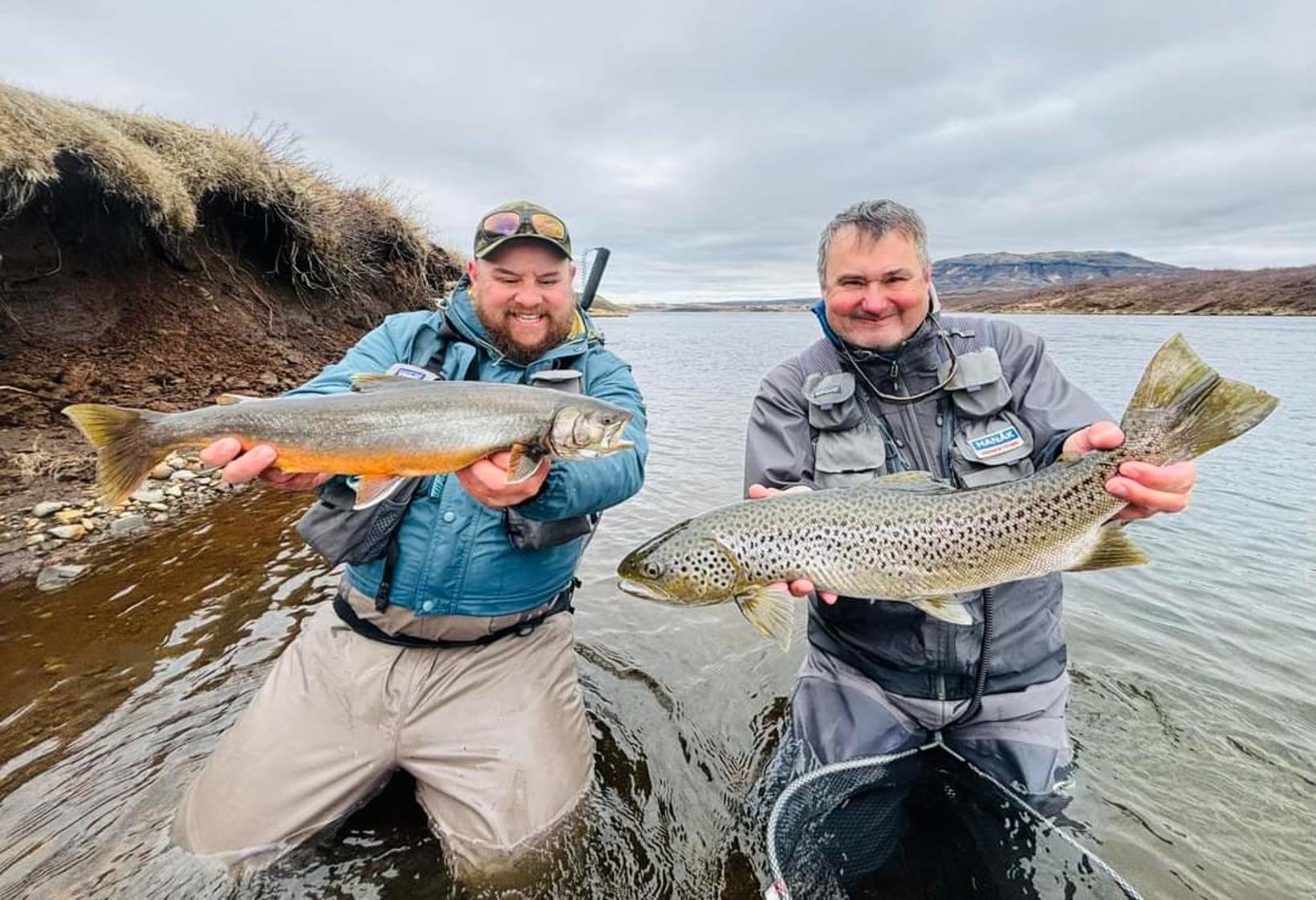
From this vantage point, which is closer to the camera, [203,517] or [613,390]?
[613,390]

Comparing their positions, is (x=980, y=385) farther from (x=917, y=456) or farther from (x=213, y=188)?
(x=213, y=188)

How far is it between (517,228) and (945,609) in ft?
10.2

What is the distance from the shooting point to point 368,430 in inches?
115

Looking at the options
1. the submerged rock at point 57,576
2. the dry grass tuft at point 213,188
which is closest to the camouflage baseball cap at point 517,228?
the submerged rock at point 57,576

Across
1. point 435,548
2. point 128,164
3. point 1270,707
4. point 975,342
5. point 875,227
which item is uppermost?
point 128,164

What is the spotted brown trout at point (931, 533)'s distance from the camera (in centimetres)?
279

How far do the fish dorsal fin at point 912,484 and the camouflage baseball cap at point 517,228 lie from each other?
7.51ft

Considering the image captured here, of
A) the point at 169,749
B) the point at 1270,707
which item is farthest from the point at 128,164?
the point at 1270,707

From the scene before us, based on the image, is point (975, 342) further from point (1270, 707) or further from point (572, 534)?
point (1270, 707)

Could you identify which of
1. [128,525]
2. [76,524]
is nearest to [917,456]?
[128,525]

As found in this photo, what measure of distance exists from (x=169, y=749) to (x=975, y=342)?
5.24 meters

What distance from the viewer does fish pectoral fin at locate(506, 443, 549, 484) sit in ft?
9.92

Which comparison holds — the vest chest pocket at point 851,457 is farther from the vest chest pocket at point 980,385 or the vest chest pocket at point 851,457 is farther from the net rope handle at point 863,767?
the net rope handle at point 863,767

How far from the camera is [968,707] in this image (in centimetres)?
345
